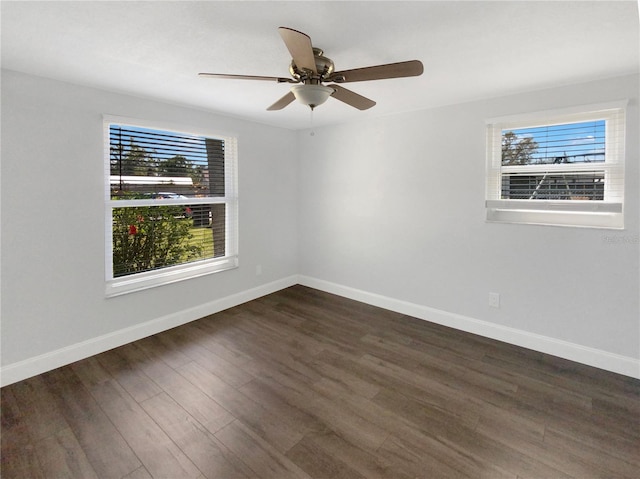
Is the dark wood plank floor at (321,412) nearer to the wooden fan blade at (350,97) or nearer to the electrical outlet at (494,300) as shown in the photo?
the electrical outlet at (494,300)

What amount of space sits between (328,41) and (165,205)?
2331 millimetres

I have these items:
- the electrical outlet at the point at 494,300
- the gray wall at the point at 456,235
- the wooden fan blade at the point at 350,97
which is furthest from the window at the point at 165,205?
the electrical outlet at the point at 494,300

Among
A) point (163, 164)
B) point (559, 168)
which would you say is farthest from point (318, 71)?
point (559, 168)

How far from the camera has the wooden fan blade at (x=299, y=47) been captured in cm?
139

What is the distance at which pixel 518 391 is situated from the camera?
233cm

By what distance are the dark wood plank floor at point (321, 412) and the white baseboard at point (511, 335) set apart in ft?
0.30

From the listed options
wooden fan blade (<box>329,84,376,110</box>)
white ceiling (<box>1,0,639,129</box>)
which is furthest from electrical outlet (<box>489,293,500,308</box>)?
wooden fan blade (<box>329,84,376,110</box>)

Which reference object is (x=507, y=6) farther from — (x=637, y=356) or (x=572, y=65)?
(x=637, y=356)

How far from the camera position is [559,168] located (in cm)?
276

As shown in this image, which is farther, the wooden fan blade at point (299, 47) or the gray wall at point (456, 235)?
the gray wall at point (456, 235)

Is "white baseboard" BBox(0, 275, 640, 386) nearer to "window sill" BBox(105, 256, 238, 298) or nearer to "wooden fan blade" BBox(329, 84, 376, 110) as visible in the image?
"window sill" BBox(105, 256, 238, 298)

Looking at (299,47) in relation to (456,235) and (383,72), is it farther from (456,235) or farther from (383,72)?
(456,235)

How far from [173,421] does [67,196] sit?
1.96 meters

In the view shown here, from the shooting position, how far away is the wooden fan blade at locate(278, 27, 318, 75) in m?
1.39
